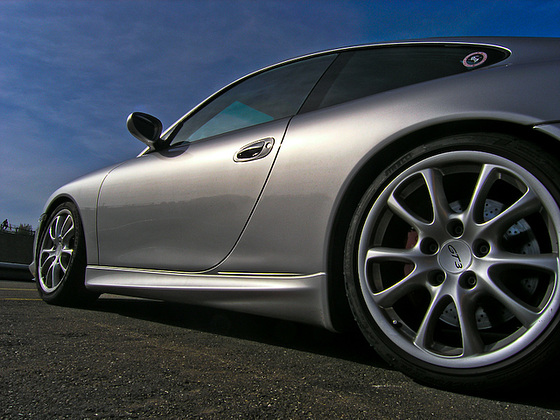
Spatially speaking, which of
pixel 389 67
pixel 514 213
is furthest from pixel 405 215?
pixel 389 67

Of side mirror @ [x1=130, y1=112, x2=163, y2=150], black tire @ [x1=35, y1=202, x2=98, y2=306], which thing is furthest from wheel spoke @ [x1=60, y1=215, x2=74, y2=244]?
side mirror @ [x1=130, y1=112, x2=163, y2=150]

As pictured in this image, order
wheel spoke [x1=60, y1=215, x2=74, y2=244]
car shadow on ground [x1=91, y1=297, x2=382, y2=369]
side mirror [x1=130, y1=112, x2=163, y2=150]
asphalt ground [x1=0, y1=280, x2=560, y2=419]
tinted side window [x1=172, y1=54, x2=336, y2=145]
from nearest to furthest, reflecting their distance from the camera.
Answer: asphalt ground [x1=0, y1=280, x2=560, y2=419] → car shadow on ground [x1=91, y1=297, x2=382, y2=369] → tinted side window [x1=172, y1=54, x2=336, y2=145] → side mirror [x1=130, y1=112, x2=163, y2=150] → wheel spoke [x1=60, y1=215, x2=74, y2=244]

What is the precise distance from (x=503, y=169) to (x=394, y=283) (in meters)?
0.53

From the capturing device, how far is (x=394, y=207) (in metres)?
1.64

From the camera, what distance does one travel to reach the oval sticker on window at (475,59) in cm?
170

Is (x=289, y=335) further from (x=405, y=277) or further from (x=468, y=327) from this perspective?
(x=468, y=327)

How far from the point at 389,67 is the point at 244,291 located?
45.2 inches

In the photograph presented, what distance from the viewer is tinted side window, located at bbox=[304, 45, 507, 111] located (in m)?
1.75

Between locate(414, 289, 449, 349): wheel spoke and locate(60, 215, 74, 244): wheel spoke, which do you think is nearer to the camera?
locate(414, 289, 449, 349): wheel spoke

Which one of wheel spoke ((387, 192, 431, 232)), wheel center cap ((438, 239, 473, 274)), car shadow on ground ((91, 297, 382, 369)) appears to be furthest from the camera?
car shadow on ground ((91, 297, 382, 369))

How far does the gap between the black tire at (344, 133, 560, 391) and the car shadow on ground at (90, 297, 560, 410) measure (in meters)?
0.10

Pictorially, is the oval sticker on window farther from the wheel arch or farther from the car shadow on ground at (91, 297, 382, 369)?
the car shadow on ground at (91, 297, 382, 369)

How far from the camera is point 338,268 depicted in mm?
1793

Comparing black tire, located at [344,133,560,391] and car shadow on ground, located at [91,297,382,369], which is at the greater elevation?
black tire, located at [344,133,560,391]
